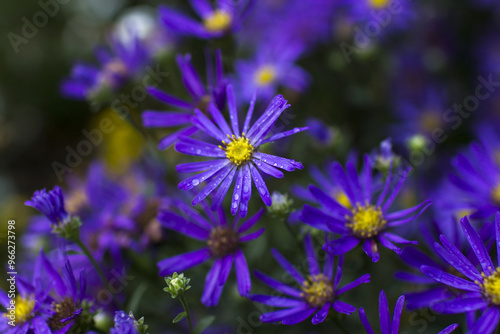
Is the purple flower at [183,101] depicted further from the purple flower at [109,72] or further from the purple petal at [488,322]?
the purple petal at [488,322]

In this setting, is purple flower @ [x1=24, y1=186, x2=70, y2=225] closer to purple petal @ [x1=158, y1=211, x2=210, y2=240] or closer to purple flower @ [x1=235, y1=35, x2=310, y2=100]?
purple petal @ [x1=158, y1=211, x2=210, y2=240]

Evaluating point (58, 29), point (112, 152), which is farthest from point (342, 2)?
point (58, 29)

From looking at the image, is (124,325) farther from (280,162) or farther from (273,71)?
(273,71)

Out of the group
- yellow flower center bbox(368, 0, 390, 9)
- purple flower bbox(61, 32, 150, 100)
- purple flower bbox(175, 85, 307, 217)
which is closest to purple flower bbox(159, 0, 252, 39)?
purple flower bbox(61, 32, 150, 100)

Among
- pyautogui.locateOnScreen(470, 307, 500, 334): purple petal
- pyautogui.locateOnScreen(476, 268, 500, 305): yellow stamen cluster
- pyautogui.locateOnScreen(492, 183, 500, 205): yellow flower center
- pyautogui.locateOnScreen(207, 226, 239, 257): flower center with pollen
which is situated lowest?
pyautogui.locateOnScreen(470, 307, 500, 334): purple petal

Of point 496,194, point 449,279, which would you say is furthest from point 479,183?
point 449,279
